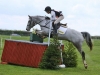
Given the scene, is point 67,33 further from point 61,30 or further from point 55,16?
point 55,16

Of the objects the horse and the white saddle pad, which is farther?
the horse

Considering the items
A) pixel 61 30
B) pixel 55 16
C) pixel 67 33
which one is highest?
pixel 55 16

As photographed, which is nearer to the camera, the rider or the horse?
the rider

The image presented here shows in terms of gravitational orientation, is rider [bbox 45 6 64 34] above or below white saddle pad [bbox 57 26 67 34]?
above

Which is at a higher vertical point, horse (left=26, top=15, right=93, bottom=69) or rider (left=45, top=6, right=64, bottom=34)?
rider (left=45, top=6, right=64, bottom=34)

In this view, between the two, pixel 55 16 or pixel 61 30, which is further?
pixel 55 16

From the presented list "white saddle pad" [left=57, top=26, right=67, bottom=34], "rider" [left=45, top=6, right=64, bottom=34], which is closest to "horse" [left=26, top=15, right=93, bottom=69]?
"white saddle pad" [left=57, top=26, right=67, bottom=34]

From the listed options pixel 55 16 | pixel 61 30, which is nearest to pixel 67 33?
pixel 61 30

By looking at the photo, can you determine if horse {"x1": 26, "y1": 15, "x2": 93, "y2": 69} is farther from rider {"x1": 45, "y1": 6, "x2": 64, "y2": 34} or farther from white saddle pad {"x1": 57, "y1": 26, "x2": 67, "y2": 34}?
rider {"x1": 45, "y1": 6, "x2": 64, "y2": 34}

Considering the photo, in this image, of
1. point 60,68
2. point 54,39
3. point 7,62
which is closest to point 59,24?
point 54,39

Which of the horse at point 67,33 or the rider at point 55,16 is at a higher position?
the rider at point 55,16

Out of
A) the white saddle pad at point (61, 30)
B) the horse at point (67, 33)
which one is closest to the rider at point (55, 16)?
the white saddle pad at point (61, 30)

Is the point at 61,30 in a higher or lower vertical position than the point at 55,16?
lower

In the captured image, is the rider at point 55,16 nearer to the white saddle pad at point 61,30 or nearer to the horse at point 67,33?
the white saddle pad at point 61,30
